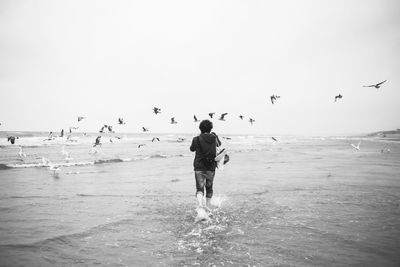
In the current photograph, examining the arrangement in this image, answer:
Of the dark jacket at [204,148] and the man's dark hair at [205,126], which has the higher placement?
the man's dark hair at [205,126]

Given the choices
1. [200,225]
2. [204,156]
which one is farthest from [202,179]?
[200,225]

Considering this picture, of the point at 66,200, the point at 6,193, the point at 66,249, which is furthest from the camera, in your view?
the point at 6,193

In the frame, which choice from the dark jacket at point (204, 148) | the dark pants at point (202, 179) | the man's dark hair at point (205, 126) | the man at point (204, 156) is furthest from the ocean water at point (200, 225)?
the man's dark hair at point (205, 126)

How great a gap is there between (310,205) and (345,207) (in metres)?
0.85

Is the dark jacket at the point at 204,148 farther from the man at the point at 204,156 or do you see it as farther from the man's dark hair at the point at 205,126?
the man's dark hair at the point at 205,126

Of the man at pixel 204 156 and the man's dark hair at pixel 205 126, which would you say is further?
the man's dark hair at pixel 205 126

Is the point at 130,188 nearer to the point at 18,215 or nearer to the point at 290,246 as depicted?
the point at 18,215

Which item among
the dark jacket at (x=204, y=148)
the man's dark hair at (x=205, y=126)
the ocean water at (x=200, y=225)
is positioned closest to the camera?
the ocean water at (x=200, y=225)

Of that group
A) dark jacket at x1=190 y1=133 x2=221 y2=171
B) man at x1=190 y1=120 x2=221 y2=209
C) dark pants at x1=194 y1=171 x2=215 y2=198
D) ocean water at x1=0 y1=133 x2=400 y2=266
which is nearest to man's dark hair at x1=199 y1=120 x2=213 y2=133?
man at x1=190 y1=120 x2=221 y2=209

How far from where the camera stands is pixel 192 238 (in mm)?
5359

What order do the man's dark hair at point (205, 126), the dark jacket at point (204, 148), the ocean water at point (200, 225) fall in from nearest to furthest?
the ocean water at point (200, 225)
the dark jacket at point (204, 148)
the man's dark hair at point (205, 126)

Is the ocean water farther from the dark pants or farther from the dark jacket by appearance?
the dark jacket

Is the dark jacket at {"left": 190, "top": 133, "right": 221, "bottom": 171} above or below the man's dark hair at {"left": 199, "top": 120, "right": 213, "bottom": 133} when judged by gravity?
below

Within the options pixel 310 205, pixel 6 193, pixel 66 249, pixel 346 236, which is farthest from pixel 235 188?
pixel 6 193
